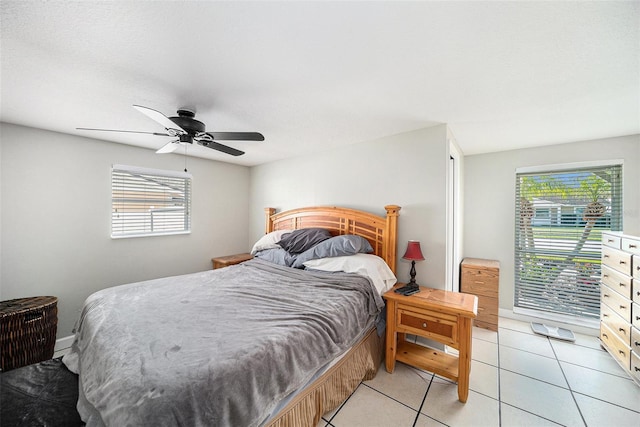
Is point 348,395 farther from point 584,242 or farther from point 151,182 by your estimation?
point 151,182

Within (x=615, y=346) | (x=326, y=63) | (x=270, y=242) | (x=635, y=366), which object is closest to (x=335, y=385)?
(x=270, y=242)

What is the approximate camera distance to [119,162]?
3072 millimetres

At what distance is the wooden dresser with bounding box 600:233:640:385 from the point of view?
2037 mm

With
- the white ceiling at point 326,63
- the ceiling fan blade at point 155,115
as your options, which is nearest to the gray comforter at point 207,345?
the ceiling fan blade at point 155,115

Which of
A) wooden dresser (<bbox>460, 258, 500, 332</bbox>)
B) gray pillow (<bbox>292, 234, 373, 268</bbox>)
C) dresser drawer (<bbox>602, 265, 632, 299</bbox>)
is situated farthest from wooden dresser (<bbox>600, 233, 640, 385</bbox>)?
gray pillow (<bbox>292, 234, 373, 268</bbox>)

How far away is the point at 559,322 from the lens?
2961 mm

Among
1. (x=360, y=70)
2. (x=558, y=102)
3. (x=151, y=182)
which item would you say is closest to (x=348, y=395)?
(x=360, y=70)

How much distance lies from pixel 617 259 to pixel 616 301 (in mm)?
407

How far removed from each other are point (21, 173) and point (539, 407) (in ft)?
16.9

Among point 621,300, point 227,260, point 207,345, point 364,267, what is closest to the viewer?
point 207,345

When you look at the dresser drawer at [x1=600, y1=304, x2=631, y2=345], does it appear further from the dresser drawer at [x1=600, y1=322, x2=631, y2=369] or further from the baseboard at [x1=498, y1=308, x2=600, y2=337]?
the baseboard at [x1=498, y1=308, x2=600, y2=337]

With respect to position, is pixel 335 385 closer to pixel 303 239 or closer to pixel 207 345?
pixel 207 345

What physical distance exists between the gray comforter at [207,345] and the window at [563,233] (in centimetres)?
250

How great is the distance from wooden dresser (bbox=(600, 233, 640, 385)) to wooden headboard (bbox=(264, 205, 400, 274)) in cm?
200
